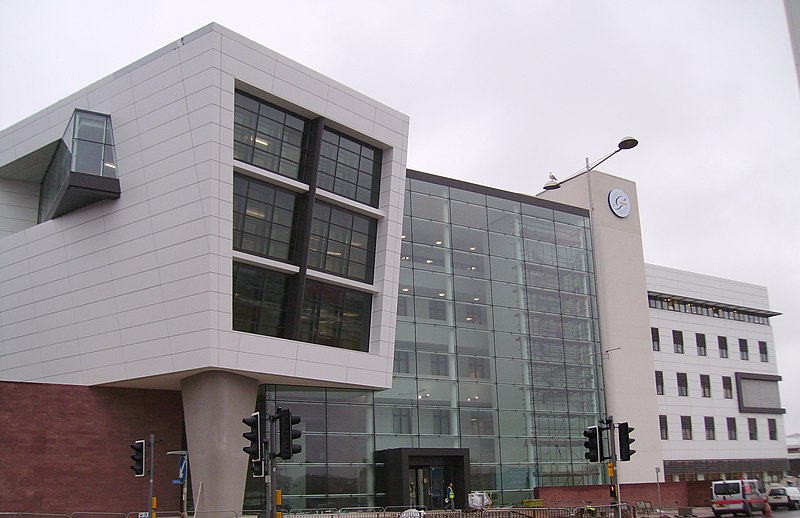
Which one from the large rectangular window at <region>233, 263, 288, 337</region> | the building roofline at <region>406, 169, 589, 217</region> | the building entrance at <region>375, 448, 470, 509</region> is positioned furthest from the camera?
the building roofline at <region>406, 169, 589, 217</region>

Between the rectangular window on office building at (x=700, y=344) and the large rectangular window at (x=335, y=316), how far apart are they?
114 ft

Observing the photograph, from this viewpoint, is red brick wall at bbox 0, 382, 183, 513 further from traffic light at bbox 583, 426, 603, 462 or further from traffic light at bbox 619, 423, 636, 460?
traffic light at bbox 619, 423, 636, 460

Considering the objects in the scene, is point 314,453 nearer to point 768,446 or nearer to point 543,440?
point 543,440

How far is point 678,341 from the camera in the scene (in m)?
64.4

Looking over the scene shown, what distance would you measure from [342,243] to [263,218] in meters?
4.68

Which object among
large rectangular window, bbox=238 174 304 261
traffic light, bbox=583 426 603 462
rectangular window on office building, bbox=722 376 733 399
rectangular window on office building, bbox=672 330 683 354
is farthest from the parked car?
traffic light, bbox=583 426 603 462

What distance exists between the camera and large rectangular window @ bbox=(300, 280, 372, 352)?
39.0 meters

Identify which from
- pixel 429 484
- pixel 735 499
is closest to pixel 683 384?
pixel 735 499

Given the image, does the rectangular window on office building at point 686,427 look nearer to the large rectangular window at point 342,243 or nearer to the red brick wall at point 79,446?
the large rectangular window at point 342,243

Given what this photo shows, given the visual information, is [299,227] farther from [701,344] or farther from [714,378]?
[714,378]

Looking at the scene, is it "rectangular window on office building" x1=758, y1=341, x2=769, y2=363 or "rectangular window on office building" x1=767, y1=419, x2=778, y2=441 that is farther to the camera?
"rectangular window on office building" x1=758, y1=341, x2=769, y2=363

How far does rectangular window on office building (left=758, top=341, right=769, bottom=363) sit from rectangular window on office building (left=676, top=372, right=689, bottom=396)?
35.6 feet

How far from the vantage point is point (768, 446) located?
69312 millimetres

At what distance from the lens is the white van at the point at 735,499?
45213 millimetres
